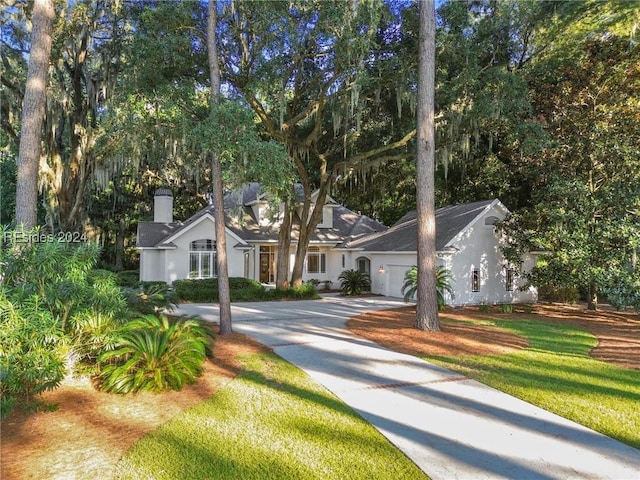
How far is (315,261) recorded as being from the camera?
22.8 meters

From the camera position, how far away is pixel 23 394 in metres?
5.20

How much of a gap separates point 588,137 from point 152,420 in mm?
15524

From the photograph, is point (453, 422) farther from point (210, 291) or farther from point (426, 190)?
point (210, 291)

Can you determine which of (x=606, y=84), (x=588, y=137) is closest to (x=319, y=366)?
(x=588, y=137)

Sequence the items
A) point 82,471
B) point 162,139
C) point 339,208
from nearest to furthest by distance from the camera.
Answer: point 82,471 < point 162,139 < point 339,208

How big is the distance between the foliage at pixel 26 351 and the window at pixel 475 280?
15261mm

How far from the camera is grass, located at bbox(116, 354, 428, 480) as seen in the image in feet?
12.2

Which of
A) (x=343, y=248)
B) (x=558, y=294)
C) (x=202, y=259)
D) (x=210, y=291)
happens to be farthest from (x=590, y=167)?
(x=202, y=259)

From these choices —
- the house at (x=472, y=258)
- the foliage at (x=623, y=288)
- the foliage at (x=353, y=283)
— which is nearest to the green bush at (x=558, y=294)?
the house at (x=472, y=258)

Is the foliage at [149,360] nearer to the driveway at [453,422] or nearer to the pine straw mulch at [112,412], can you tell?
the pine straw mulch at [112,412]

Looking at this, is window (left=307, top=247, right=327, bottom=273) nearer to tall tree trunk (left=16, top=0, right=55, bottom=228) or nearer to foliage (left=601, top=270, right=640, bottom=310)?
foliage (left=601, top=270, right=640, bottom=310)

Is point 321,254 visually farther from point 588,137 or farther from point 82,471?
point 82,471

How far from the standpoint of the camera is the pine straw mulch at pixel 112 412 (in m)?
3.88

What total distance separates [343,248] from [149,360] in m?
16.2
